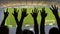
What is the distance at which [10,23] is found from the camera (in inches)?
76.1

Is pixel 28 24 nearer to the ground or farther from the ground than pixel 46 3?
nearer to the ground

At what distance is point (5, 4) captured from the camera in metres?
1.69

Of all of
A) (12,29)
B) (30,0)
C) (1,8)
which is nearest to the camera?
(30,0)

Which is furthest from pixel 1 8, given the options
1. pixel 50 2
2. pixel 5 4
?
pixel 50 2

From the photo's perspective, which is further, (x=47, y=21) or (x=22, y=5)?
(x=47, y=21)

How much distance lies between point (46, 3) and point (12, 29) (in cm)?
48

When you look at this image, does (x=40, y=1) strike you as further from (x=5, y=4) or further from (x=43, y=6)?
(x=5, y=4)

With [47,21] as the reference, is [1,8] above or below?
above

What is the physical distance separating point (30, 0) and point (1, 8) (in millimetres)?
322

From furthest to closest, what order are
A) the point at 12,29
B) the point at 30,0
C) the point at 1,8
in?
the point at 12,29
the point at 1,8
the point at 30,0

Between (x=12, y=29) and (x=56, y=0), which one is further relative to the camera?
(x=12, y=29)

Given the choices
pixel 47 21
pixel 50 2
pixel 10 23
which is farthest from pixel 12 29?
pixel 50 2

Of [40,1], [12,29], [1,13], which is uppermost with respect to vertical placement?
[40,1]

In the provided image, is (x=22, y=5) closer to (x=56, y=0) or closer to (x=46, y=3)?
(x=46, y=3)
